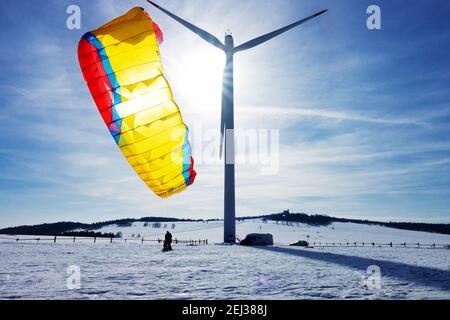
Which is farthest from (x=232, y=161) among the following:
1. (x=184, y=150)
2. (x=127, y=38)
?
(x=127, y=38)

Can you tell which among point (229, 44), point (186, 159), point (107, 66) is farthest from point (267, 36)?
point (107, 66)

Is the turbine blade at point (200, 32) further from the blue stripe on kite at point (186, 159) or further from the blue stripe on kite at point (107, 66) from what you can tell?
the blue stripe on kite at point (186, 159)

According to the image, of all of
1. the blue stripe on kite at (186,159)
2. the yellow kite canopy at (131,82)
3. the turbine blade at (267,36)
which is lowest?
the blue stripe on kite at (186,159)

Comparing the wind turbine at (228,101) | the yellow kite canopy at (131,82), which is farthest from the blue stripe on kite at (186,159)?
the wind turbine at (228,101)

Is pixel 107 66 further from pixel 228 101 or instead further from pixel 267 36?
pixel 267 36

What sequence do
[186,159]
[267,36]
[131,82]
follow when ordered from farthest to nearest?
[267,36] → [186,159] → [131,82]

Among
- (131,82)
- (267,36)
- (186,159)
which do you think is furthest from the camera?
(267,36)
